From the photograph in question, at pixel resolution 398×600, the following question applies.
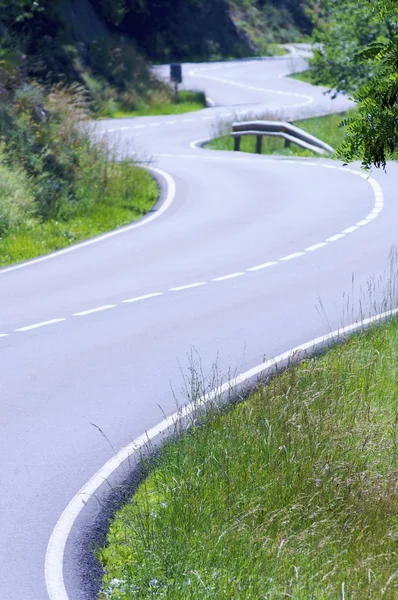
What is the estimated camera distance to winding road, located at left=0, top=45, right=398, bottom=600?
25.8 feet

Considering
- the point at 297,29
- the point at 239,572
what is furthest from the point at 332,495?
the point at 297,29

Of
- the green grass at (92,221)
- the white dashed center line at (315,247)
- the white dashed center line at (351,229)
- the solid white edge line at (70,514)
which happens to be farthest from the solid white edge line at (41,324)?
the white dashed center line at (351,229)

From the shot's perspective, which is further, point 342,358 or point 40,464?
point 342,358

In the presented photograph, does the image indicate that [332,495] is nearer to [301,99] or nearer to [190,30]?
[301,99]

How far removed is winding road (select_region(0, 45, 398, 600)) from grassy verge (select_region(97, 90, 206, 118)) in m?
16.9

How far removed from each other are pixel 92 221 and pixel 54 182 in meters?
1.12

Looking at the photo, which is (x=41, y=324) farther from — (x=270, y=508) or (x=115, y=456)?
(x=270, y=508)

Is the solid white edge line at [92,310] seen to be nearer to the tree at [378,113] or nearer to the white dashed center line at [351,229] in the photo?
the tree at [378,113]

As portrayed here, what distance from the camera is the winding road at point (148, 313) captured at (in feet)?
25.8

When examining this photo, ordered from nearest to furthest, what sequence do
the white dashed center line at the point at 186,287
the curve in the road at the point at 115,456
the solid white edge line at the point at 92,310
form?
the curve in the road at the point at 115,456 → the solid white edge line at the point at 92,310 → the white dashed center line at the point at 186,287

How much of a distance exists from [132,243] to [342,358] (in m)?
9.03

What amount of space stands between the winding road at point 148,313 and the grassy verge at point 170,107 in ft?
55.4

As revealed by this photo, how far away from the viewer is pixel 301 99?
53.4m

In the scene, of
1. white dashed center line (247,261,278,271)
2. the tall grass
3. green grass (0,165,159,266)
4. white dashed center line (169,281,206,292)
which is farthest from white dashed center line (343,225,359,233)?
the tall grass
